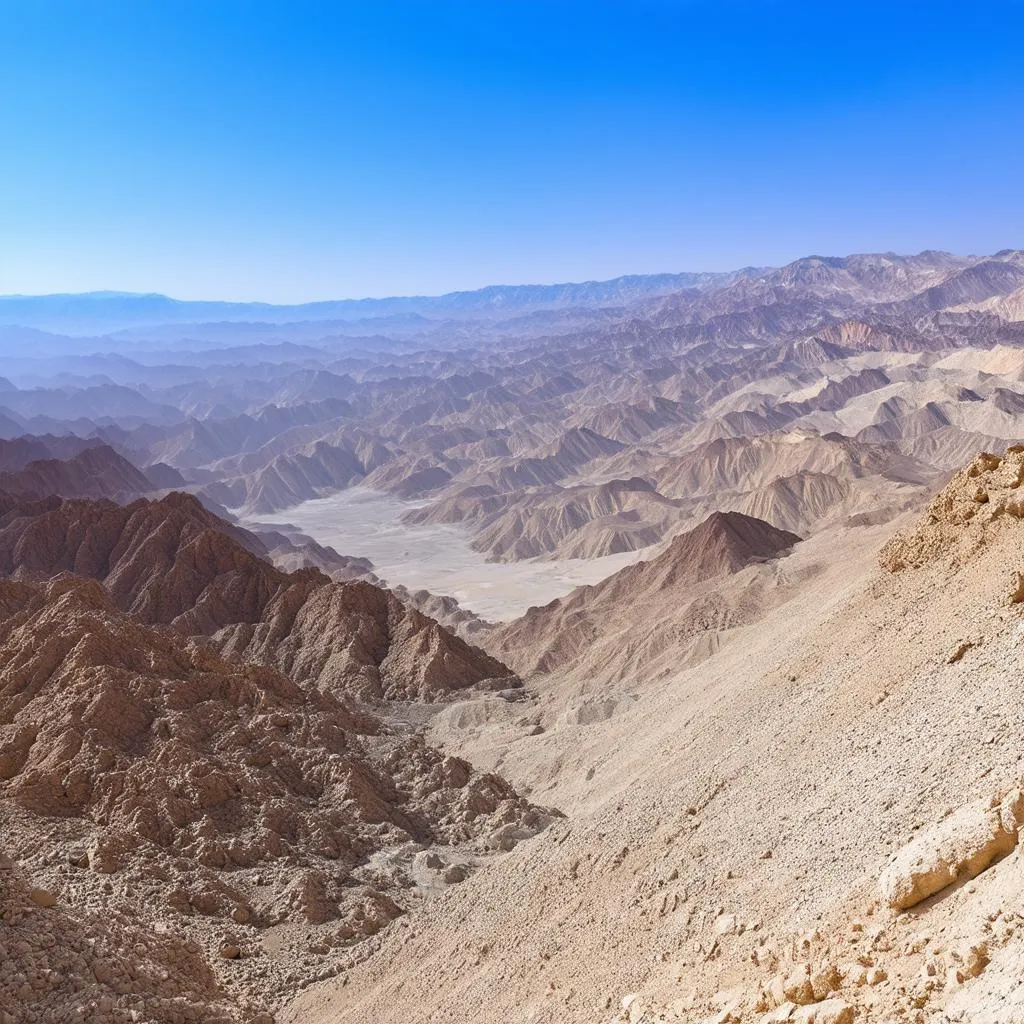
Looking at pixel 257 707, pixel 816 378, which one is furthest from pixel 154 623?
pixel 816 378

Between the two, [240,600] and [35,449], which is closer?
[240,600]

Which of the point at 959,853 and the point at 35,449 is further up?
the point at 35,449

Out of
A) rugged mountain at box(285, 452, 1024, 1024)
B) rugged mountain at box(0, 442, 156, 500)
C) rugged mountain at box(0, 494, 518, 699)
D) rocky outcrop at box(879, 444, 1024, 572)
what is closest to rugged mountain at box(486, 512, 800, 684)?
rugged mountain at box(0, 494, 518, 699)

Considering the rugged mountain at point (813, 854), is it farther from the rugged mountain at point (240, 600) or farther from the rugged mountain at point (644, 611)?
the rugged mountain at point (644, 611)

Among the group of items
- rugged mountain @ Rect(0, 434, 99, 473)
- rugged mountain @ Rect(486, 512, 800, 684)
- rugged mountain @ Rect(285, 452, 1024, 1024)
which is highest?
rugged mountain @ Rect(0, 434, 99, 473)

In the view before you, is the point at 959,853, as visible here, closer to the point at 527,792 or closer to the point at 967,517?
the point at 967,517

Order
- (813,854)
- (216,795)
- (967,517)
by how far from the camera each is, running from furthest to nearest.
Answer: (216,795) < (967,517) < (813,854)

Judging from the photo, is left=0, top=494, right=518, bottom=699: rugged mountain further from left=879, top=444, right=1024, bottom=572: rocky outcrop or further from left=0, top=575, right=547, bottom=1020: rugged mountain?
left=879, top=444, right=1024, bottom=572: rocky outcrop

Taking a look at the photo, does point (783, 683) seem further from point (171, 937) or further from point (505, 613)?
point (505, 613)

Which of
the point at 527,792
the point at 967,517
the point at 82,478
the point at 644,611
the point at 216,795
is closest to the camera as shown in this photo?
the point at 967,517

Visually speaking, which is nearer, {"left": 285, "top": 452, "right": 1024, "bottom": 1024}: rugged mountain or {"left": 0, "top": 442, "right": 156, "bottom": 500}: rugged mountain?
{"left": 285, "top": 452, "right": 1024, "bottom": 1024}: rugged mountain

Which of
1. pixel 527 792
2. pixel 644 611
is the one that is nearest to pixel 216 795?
pixel 527 792
